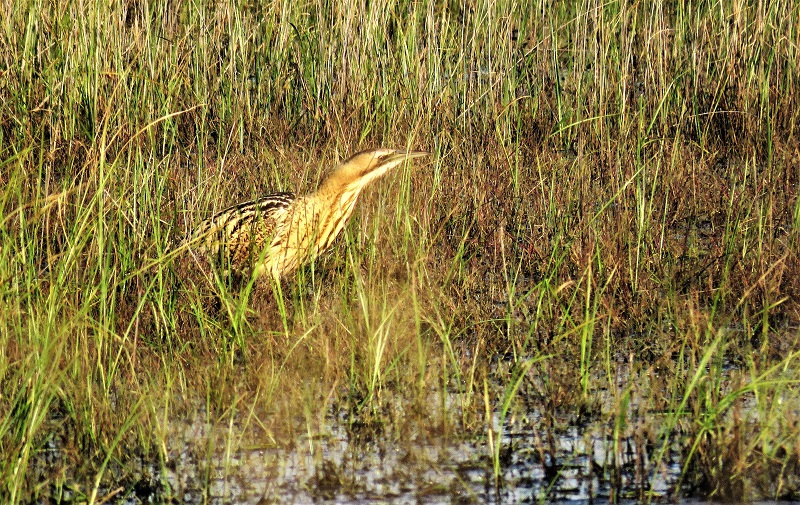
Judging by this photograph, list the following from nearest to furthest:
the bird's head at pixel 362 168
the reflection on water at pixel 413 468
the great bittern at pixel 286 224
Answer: the reflection on water at pixel 413 468, the great bittern at pixel 286 224, the bird's head at pixel 362 168

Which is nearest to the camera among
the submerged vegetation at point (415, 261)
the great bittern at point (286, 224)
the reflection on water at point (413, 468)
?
the reflection on water at point (413, 468)

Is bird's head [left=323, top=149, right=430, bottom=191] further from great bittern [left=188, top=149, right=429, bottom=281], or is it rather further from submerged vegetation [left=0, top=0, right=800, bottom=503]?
submerged vegetation [left=0, top=0, right=800, bottom=503]

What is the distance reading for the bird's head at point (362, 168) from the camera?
16.8ft

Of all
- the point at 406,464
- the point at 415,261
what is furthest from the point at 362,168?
the point at 406,464

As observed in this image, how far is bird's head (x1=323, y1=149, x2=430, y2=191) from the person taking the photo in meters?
5.12

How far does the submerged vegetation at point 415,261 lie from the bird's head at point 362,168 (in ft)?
0.46

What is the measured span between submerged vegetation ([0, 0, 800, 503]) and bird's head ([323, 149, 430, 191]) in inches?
5.6

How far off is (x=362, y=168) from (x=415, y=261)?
126 centimetres

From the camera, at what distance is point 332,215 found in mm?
4969

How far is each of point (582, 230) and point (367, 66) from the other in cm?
228

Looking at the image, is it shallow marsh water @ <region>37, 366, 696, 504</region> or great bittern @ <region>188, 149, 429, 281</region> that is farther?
great bittern @ <region>188, 149, 429, 281</region>

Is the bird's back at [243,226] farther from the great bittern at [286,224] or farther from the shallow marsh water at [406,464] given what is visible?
the shallow marsh water at [406,464]

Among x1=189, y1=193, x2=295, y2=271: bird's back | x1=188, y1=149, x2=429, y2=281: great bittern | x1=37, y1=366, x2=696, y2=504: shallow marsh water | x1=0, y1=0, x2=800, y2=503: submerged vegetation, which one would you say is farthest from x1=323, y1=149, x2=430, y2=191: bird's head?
x1=37, y1=366, x2=696, y2=504: shallow marsh water

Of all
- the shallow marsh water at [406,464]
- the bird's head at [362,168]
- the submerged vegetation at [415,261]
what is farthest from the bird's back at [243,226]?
the shallow marsh water at [406,464]
